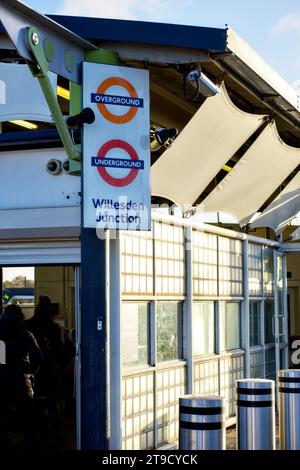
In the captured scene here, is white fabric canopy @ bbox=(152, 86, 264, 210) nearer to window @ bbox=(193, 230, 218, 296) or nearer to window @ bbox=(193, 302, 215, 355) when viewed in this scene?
window @ bbox=(193, 230, 218, 296)

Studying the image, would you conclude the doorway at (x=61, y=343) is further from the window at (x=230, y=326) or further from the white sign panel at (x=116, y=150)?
the window at (x=230, y=326)

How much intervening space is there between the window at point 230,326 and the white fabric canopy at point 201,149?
1620mm

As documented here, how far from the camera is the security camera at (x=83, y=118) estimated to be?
6.75 meters

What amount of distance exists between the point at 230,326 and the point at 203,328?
1153 millimetres

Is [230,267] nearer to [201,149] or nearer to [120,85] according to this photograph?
[201,149]

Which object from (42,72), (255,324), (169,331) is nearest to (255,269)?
(255,324)

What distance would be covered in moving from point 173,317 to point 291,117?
3457 millimetres

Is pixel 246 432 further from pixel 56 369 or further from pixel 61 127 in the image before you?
pixel 61 127

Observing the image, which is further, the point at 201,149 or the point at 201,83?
the point at 201,149

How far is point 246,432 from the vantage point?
24.3 feet

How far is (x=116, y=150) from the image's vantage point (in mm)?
6977

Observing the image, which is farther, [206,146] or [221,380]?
[221,380]
